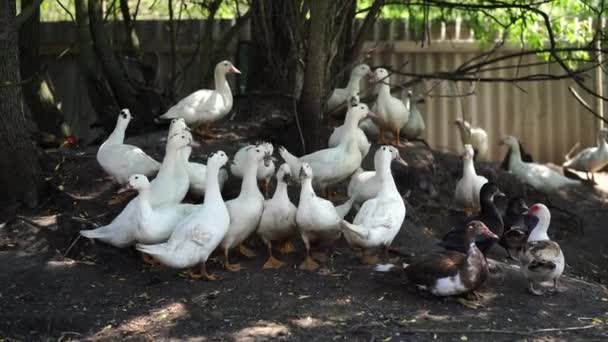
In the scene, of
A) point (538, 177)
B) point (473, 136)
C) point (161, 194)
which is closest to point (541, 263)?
point (161, 194)

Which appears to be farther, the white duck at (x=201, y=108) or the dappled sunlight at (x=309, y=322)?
the white duck at (x=201, y=108)

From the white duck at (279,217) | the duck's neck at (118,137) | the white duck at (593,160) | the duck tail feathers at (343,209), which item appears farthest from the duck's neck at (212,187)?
the white duck at (593,160)

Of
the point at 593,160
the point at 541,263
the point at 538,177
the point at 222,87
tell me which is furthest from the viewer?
the point at 593,160

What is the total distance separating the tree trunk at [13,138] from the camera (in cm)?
800

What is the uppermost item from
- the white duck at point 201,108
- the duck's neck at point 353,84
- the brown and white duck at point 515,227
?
the duck's neck at point 353,84

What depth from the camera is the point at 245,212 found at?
7.45 meters

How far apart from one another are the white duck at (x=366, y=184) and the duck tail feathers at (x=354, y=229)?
113 cm

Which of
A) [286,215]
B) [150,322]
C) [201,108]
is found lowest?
[150,322]

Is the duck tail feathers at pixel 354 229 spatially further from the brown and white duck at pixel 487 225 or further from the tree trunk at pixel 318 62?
the tree trunk at pixel 318 62

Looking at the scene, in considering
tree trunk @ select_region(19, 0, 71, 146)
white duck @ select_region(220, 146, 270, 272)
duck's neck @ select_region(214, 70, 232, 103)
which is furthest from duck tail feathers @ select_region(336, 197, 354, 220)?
tree trunk @ select_region(19, 0, 71, 146)

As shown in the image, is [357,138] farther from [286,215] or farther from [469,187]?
[286,215]

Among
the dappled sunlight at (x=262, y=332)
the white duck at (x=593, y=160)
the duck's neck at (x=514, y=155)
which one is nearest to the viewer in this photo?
the dappled sunlight at (x=262, y=332)

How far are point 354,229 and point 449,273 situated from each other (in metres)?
0.89

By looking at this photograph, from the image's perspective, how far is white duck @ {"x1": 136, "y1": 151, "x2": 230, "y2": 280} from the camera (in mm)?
6902
